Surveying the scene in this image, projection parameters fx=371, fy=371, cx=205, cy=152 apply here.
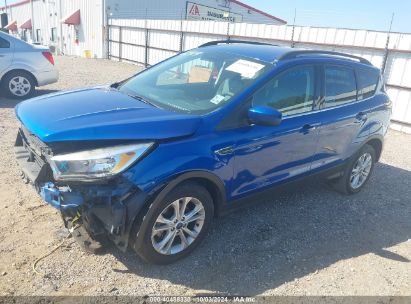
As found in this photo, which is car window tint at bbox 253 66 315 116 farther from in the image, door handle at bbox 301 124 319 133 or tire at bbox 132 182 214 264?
tire at bbox 132 182 214 264

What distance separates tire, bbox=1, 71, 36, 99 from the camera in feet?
28.4

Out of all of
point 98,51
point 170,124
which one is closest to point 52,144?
point 170,124

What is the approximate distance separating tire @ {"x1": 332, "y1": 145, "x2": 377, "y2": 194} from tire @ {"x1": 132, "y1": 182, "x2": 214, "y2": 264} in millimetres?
2330

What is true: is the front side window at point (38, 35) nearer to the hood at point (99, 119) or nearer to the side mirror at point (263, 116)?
the hood at point (99, 119)

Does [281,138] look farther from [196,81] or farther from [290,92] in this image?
[196,81]

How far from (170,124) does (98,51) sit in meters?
22.6

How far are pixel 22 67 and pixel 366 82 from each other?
7.51 meters

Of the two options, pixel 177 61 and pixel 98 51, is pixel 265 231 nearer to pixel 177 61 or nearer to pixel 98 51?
pixel 177 61

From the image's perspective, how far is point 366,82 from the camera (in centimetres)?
476

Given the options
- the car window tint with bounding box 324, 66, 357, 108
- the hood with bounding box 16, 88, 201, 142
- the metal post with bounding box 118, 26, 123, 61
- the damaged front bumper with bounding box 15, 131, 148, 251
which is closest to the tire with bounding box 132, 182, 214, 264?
the damaged front bumper with bounding box 15, 131, 148, 251

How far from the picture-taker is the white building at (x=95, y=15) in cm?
2341

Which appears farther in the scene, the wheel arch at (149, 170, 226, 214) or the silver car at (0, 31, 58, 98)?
the silver car at (0, 31, 58, 98)

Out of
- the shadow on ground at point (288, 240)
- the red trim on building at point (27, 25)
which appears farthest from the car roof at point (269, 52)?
the red trim on building at point (27, 25)

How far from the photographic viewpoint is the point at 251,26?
554 inches
